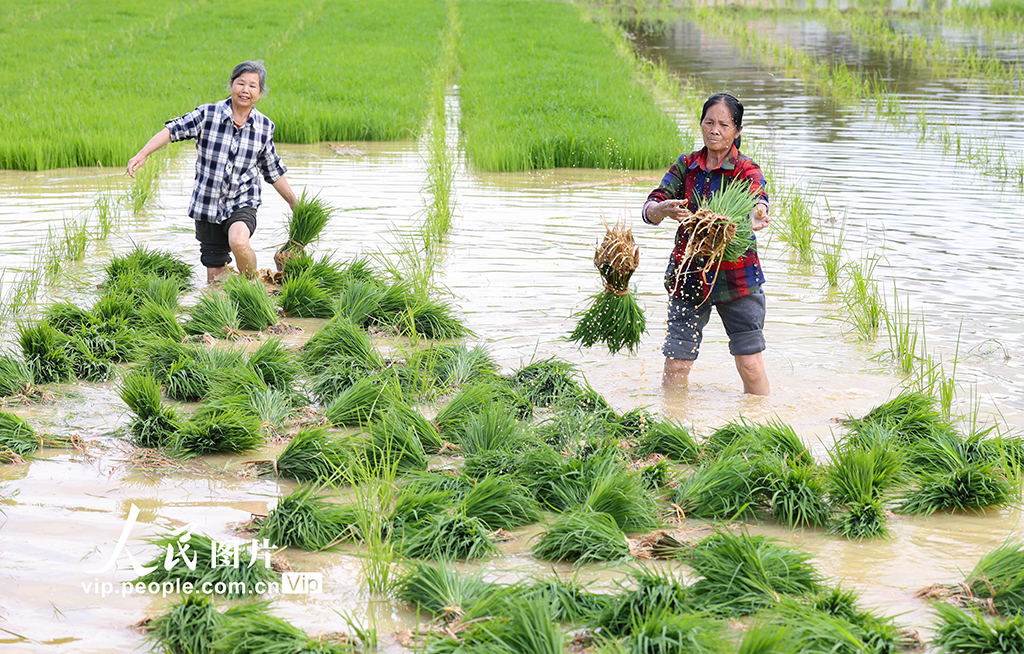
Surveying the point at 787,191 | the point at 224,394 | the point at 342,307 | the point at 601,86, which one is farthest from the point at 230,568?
the point at 601,86

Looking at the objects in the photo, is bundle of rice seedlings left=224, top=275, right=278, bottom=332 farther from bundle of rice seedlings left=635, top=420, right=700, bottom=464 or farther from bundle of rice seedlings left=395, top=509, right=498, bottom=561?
bundle of rice seedlings left=395, top=509, right=498, bottom=561

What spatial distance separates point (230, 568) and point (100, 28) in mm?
20690

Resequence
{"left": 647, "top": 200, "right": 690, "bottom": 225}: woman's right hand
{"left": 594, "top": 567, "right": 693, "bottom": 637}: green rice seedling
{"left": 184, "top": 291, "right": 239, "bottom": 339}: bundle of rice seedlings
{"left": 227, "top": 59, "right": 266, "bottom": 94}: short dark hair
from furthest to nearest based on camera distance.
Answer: {"left": 227, "top": 59, "right": 266, "bottom": 94}: short dark hair < {"left": 184, "top": 291, "right": 239, "bottom": 339}: bundle of rice seedlings < {"left": 647, "top": 200, "right": 690, "bottom": 225}: woman's right hand < {"left": 594, "top": 567, "right": 693, "bottom": 637}: green rice seedling

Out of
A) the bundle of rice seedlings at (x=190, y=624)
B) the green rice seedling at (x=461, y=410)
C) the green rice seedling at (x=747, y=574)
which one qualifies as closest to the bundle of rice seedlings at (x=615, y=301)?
the green rice seedling at (x=461, y=410)

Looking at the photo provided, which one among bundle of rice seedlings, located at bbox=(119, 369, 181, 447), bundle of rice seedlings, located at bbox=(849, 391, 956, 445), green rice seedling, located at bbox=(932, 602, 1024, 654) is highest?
bundle of rice seedlings, located at bbox=(119, 369, 181, 447)

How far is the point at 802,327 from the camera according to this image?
5.57m

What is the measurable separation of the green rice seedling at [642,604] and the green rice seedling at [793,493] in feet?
2.28

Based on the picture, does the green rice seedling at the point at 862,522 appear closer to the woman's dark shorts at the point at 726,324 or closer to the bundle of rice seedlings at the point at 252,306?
the woman's dark shorts at the point at 726,324

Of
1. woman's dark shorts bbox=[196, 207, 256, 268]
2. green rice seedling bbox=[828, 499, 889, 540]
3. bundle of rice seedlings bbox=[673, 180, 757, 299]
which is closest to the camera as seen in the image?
green rice seedling bbox=[828, 499, 889, 540]

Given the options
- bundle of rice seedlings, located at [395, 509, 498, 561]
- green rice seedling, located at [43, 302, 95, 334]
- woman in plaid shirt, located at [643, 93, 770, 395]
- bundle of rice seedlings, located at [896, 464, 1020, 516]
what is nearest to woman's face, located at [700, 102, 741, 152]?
woman in plaid shirt, located at [643, 93, 770, 395]

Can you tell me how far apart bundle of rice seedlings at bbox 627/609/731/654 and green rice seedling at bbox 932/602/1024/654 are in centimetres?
55

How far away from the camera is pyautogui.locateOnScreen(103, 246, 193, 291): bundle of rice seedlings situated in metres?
5.77

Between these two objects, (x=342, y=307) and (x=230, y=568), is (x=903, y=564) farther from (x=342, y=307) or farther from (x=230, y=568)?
(x=342, y=307)

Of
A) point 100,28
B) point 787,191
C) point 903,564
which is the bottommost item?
point 903,564
